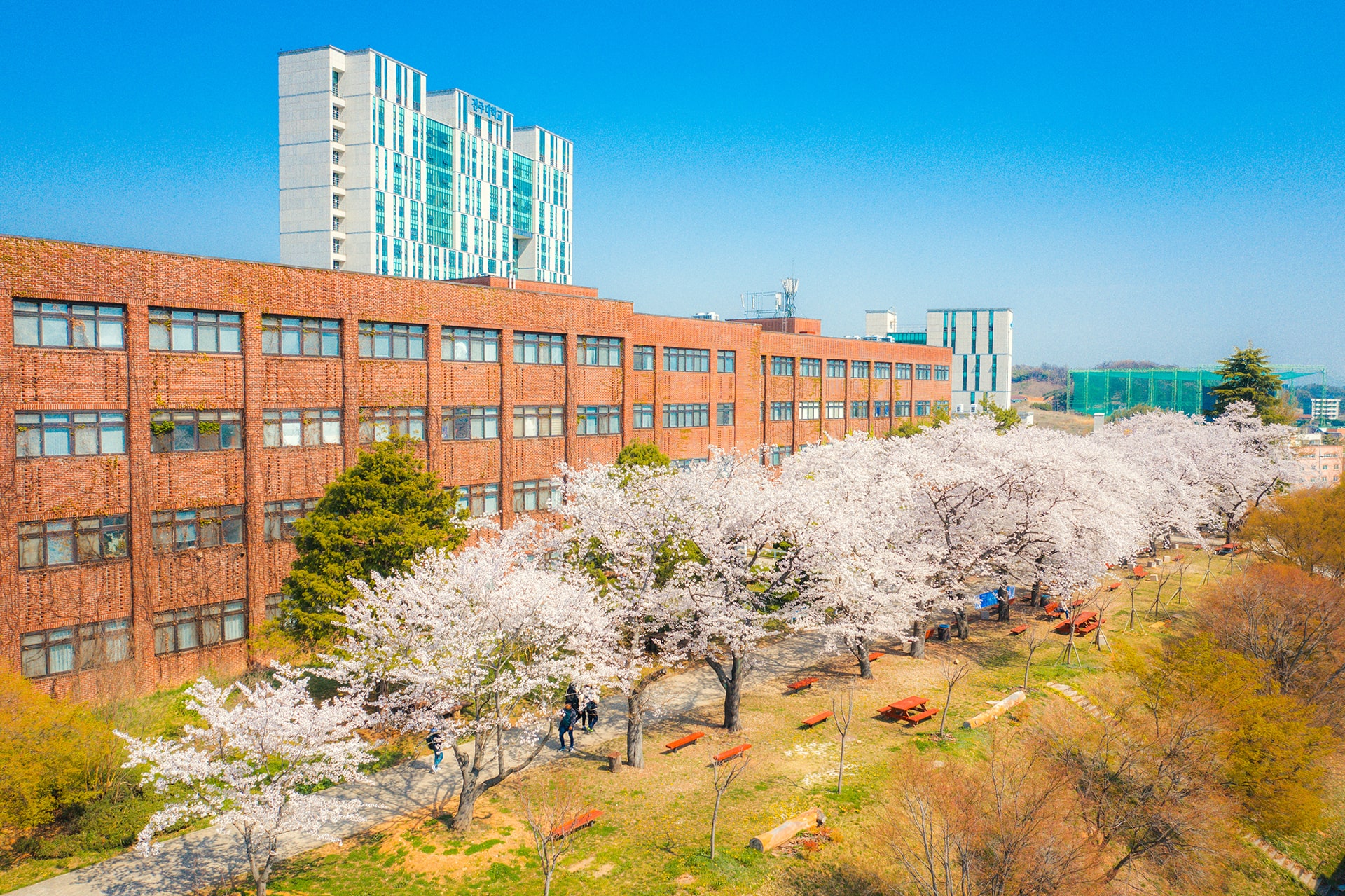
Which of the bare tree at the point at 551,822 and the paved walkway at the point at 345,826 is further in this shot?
the paved walkway at the point at 345,826

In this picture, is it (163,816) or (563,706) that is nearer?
(163,816)

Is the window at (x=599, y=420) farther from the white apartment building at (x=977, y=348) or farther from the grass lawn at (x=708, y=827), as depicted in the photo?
the white apartment building at (x=977, y=348)

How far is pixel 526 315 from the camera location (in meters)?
36.7

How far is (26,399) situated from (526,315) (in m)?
18.9

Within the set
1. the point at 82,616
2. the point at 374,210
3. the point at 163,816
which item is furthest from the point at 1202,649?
the point at 374,210

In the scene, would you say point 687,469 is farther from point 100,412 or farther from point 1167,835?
point 100,412

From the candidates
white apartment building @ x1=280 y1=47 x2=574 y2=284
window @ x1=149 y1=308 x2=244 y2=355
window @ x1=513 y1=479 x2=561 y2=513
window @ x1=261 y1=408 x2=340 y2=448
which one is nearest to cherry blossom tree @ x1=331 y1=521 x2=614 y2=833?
window @ x1=261 y1=408 x2=340 y2=448

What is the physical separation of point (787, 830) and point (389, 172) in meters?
84.2

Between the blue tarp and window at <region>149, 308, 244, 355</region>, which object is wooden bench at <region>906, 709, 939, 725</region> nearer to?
the blue tarp

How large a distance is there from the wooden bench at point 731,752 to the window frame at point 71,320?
73.3 feet

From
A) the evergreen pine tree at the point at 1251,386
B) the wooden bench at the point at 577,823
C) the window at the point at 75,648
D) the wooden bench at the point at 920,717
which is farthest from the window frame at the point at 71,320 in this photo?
the evergreen pine tree at the point at 1251,386

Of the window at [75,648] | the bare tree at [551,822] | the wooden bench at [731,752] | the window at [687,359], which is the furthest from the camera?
the window at [687,359]

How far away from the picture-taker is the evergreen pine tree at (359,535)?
23172mm

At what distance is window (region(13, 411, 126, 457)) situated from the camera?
2322 cm
